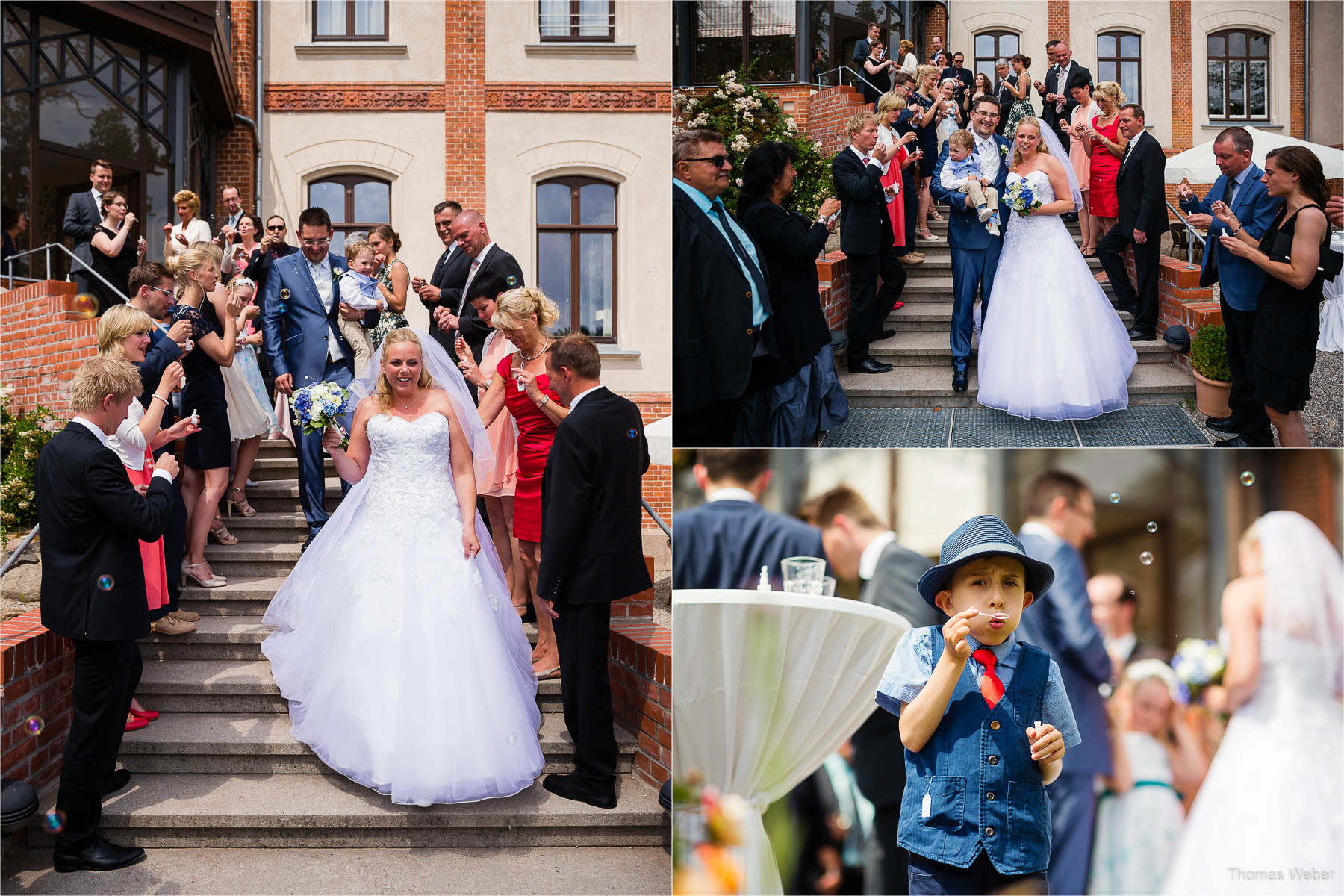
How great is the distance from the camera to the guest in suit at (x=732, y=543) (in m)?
3.23

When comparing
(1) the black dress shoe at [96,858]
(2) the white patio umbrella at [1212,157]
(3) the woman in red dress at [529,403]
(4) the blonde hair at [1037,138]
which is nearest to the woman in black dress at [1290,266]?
(2) the white patio umbrella at [1212,157]

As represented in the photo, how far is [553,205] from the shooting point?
1020cm

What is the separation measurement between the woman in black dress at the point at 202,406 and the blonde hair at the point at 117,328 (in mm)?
687

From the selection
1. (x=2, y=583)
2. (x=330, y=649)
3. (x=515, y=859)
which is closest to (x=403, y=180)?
(x=2, y=583)

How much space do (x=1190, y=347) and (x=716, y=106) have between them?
1.34 m

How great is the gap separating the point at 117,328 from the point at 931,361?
3.25 m

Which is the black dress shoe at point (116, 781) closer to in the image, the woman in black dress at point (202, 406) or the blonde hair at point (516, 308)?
the woman in black dress at point (202, 406)

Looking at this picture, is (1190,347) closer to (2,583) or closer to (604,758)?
(604,758)

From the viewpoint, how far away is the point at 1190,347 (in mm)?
2684

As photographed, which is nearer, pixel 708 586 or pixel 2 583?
pixel 708 586

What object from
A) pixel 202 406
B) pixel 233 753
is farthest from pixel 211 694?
pixel 202 406

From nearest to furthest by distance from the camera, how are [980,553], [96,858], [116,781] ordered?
[980,553]
[96,858]
[116,781]

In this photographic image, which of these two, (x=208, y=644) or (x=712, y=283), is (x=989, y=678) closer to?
(x=712, y=283)

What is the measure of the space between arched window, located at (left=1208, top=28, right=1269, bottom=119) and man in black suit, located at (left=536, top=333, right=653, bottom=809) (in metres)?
2.10
